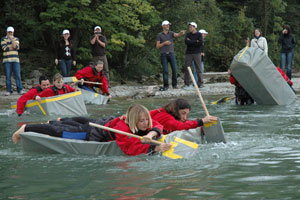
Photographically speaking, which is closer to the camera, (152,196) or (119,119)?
(152,196)

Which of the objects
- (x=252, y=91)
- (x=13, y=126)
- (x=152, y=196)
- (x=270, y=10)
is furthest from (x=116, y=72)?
(x=152, y=196)

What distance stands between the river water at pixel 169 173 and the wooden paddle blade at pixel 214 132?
0.14m

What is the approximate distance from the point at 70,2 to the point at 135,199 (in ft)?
47.1

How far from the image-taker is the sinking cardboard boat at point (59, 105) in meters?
11.1

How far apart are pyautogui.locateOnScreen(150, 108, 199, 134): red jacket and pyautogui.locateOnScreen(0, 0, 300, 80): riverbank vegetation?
10638 mm

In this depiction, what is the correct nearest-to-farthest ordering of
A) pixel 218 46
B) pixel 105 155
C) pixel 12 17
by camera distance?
1. pixel 105 155
2. pixel 12 17
3. pixel 218 46

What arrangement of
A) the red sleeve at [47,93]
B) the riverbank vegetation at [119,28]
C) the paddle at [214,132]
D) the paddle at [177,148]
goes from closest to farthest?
the paddle at [177,148] → the paddle at [214,132] → the red sleeve at [47,93] → the riverbank vegetation at [119,28]

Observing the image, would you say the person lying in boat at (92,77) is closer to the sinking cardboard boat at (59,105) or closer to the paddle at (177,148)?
the sinking cardboard boat at (59,105)

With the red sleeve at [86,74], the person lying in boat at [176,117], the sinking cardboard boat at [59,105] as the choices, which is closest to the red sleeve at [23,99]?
the sinking cardboard boat at [59,105]

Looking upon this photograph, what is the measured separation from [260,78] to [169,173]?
7.24 metres

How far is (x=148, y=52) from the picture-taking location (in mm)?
21828

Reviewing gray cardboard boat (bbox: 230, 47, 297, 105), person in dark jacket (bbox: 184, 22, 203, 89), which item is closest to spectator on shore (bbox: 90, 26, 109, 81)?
person in dark jacket (bbox: 184, 22, 203, 89)

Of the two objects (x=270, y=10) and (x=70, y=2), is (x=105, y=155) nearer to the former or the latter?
(x=70, y=2)

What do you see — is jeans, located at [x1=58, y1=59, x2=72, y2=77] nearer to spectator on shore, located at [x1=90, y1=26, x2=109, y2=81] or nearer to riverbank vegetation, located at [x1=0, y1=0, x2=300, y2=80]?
spectator on shore, located at [x1=90, y1=26, x2=109, y2=81]
